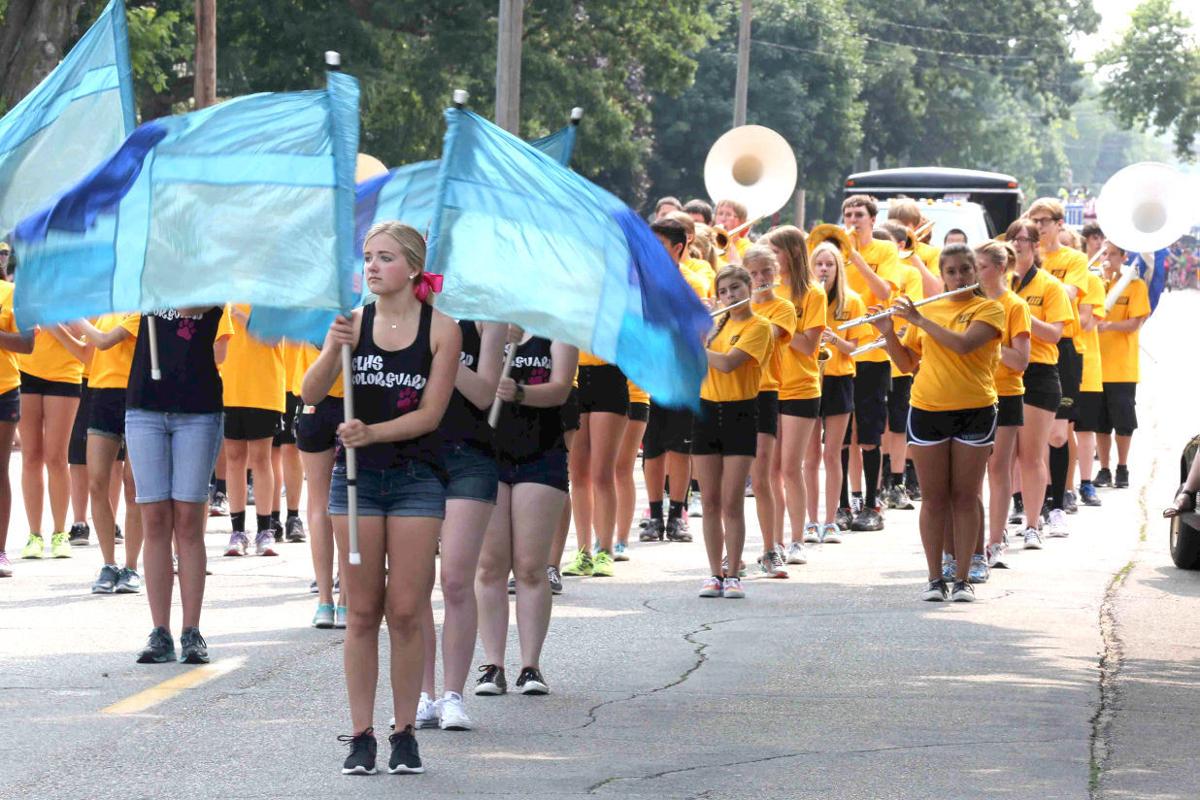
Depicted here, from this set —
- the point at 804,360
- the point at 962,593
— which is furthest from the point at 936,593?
the point at 804,360

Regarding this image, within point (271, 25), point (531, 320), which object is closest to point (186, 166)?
point (531, 320)

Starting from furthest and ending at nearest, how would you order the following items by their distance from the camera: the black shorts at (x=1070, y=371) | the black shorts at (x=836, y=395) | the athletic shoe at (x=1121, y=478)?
the athletic shoe at (x=1121, y=478)
the black shorts at (x=1070, y=371)
the black shorts at (x=836, y=395)

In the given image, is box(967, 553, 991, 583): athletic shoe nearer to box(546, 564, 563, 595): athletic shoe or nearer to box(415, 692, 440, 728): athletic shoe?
box(546, 564, 563, 595): athletic shoe

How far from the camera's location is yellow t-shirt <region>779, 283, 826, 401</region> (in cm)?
1291

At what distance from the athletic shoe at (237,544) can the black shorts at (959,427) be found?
434cm

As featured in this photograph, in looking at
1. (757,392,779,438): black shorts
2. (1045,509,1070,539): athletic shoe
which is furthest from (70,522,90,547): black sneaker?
(1045,509,1070,539): athletic shoe

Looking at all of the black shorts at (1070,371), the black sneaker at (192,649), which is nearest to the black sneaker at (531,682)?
the black sneaker at (192,649)

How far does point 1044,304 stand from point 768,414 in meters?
2.24

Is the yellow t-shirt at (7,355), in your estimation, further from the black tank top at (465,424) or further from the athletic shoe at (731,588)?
the black tank top at (465,424)

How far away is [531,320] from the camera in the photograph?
7340mm

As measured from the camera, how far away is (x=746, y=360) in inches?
440

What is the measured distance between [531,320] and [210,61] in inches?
627

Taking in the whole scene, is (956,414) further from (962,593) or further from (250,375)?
(250,375)

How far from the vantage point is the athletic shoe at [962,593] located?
1146cm
